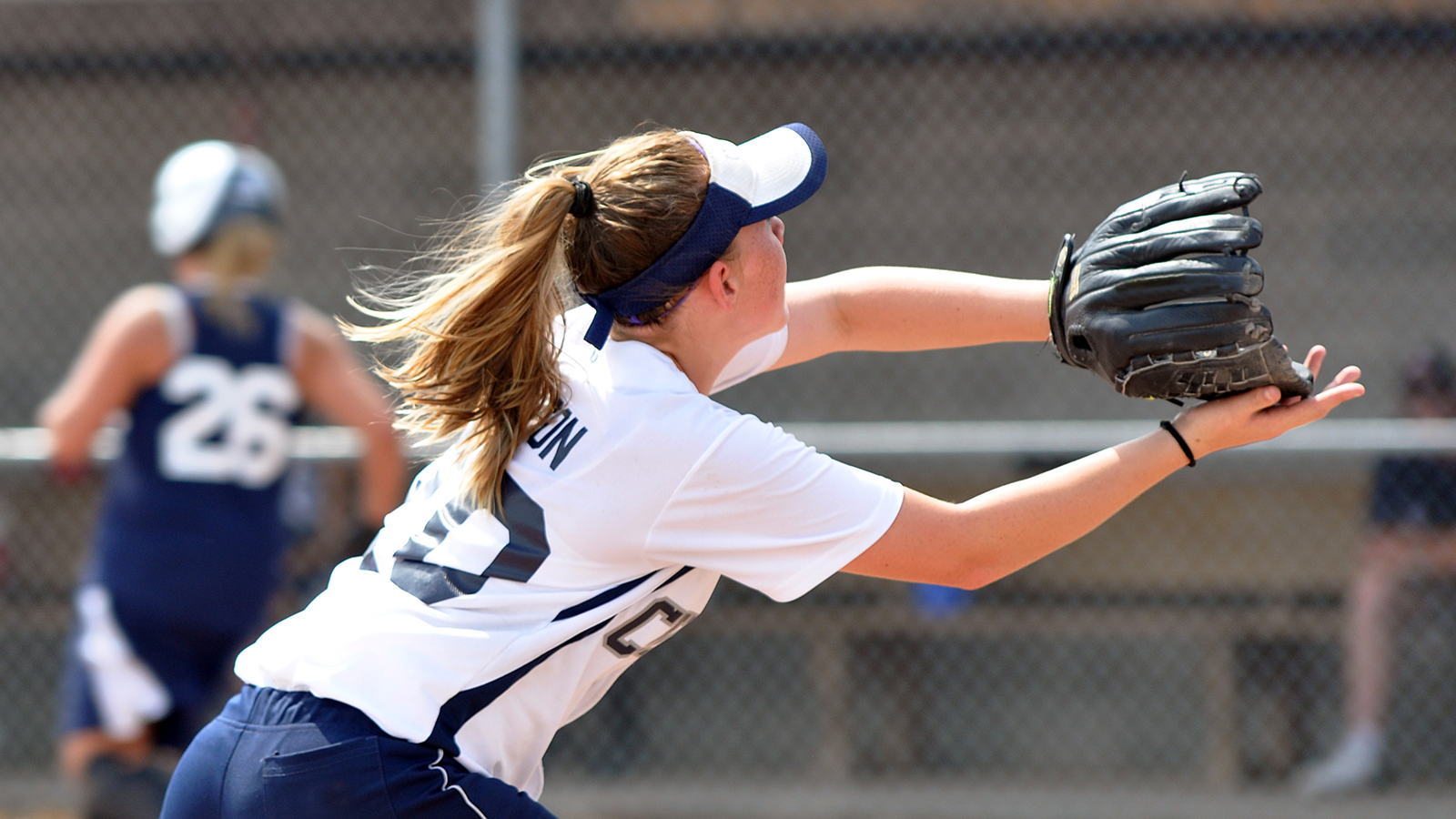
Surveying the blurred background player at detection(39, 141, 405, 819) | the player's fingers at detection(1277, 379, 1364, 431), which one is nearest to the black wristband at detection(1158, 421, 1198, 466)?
the player's fingers at detection(1277, 379, 1364, 431)

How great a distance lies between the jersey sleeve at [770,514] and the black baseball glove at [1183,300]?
14.2 inches

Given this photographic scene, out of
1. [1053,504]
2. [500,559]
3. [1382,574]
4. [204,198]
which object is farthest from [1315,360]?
[1382,574]

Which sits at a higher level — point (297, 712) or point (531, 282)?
point (531, 282)

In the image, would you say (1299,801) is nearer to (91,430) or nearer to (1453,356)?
(1453,356)

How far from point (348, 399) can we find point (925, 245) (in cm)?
243

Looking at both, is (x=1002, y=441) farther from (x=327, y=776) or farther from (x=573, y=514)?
(x=327, y=776)

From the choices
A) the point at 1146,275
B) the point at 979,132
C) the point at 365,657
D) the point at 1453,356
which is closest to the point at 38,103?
the point at 979,132

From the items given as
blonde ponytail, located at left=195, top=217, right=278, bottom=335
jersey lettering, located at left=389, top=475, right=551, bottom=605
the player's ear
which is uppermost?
blonde ponytail, located at left=195, top=217, right=278, bottom=335

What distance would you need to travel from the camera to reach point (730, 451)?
1.68 metres

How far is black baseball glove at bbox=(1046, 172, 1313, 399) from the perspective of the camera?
66.7 inches

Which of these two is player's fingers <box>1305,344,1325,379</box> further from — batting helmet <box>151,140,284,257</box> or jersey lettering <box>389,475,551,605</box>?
batting helmet <box>151,140,284,257</box>

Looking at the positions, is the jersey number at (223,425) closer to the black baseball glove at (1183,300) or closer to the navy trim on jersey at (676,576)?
the navy trim on jersey at (676,576)

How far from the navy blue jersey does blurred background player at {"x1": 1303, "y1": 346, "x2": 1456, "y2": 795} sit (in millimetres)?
3408

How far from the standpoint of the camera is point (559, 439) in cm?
174
